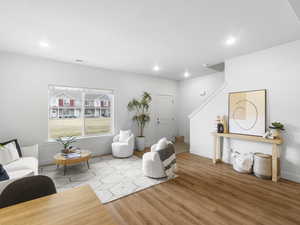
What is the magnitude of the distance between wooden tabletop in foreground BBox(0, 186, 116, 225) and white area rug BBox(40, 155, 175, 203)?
1.29m

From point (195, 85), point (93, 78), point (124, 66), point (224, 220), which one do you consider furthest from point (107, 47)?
point (195, 85)

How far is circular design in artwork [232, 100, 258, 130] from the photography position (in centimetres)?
341

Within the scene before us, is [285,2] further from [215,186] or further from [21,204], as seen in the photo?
[21,204]

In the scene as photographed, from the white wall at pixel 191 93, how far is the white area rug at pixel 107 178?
125 inches

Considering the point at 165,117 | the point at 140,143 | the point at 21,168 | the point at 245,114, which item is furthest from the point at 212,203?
the point at 165,117

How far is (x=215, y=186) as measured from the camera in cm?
275

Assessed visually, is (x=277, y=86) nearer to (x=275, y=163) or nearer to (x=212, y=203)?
(x=275, y=163)

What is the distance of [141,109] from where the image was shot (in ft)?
18.1

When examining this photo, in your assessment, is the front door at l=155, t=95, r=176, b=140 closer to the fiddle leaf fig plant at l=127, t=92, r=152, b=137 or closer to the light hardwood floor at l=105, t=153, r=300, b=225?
the fiddle leaf fig plant at l=127, t=92, r=152, b=137

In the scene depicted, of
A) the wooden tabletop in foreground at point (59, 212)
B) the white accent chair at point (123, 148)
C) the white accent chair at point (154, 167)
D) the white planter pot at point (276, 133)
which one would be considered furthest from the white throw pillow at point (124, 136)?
the white planter pot at point (276, 133)

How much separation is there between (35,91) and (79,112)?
120 cm

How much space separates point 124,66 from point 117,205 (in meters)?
3.67

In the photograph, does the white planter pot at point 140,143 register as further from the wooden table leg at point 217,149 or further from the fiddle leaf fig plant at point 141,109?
the wooden table leg at point 217,149

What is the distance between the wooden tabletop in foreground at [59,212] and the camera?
37.3 inches
